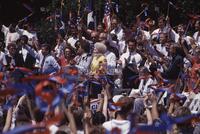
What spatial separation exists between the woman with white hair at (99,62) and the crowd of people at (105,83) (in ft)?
0.05

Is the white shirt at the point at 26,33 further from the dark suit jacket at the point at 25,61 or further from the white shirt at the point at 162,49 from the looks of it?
the white shirt at the point at 162,49

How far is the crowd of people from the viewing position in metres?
5.93

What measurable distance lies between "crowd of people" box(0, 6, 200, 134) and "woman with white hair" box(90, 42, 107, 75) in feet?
0.05

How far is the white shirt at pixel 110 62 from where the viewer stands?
11.6 metres

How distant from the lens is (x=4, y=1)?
20812 millimetres

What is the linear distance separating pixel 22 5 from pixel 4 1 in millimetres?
688

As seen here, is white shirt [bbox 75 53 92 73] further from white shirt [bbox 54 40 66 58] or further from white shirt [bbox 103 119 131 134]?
white shirt [bbox 103 119 131 134]

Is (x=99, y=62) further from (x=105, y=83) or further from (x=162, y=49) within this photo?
(x=162, y=49)

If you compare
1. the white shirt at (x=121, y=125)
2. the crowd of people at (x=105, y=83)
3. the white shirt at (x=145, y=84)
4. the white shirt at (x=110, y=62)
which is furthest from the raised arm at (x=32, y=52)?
the white shirt at (x=121, y=125)

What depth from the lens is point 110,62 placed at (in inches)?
462

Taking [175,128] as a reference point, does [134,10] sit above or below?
above

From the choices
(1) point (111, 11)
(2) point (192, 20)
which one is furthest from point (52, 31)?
(2) point (192, 20)

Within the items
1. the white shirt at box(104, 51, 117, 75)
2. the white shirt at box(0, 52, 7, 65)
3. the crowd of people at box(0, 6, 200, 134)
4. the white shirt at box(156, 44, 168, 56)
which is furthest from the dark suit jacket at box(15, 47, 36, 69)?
the white shirt at box(156, 44, 168, 56)

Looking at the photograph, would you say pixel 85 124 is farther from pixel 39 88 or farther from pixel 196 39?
pixel 196 39
